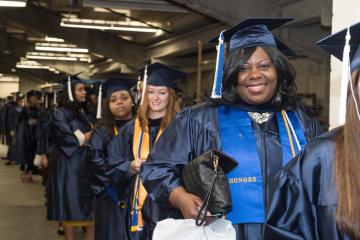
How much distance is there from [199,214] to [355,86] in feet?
2.67

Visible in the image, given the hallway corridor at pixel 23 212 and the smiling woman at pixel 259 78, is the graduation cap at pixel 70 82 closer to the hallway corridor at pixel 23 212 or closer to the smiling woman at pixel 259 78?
the hallway corridor at pixel 23 212

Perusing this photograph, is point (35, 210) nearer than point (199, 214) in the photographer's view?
No

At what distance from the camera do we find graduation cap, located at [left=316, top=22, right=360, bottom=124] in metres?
1.80

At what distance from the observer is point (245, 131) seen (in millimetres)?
2520

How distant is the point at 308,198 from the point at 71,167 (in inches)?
182

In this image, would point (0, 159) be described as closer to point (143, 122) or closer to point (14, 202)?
point (14, 202)

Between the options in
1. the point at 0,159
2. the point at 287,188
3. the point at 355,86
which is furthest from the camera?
the point at 0,159

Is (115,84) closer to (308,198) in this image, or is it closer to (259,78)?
(259,78)

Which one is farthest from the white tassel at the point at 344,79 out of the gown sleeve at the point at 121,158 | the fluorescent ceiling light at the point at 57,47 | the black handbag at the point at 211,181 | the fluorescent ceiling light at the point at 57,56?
the fluorescent ceiling light at the point at 57,56

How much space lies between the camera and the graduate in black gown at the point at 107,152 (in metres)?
4.75

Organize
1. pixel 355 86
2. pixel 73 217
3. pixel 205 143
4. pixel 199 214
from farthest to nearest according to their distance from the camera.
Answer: pixel 73 217
pixel 205 143
pixel 199 214
pixel 355 86

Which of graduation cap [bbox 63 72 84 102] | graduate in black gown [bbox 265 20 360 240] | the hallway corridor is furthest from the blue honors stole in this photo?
the hallway corridor

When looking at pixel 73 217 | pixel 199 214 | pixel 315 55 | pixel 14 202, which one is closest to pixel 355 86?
pixel 199 214

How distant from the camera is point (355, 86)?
1785 mm
